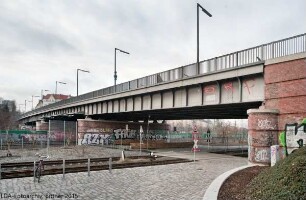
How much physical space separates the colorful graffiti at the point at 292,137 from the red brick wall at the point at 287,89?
1.16 ft

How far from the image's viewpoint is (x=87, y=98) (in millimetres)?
50375

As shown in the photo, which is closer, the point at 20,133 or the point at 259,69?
the point at 259,69

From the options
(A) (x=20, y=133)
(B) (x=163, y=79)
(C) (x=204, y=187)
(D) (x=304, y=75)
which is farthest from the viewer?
(A) (x=20, y=133)

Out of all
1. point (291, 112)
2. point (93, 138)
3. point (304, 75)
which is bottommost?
point (93, 138)

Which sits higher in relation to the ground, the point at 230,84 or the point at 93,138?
the point at 230,84

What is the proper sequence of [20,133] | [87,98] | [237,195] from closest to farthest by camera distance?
[237,195], [87,98], [20,133]

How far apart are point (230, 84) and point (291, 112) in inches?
241

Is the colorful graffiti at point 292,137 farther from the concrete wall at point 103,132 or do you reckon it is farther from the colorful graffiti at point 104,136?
the concrete wall at point 103,132

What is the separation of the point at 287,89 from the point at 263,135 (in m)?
3.18

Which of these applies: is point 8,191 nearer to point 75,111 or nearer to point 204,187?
point 204,187

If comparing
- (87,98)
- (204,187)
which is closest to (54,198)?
(204,187)

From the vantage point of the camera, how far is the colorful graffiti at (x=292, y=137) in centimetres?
1864

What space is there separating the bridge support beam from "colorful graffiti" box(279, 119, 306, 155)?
60 centimetres

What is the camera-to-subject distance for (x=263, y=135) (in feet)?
67.3
